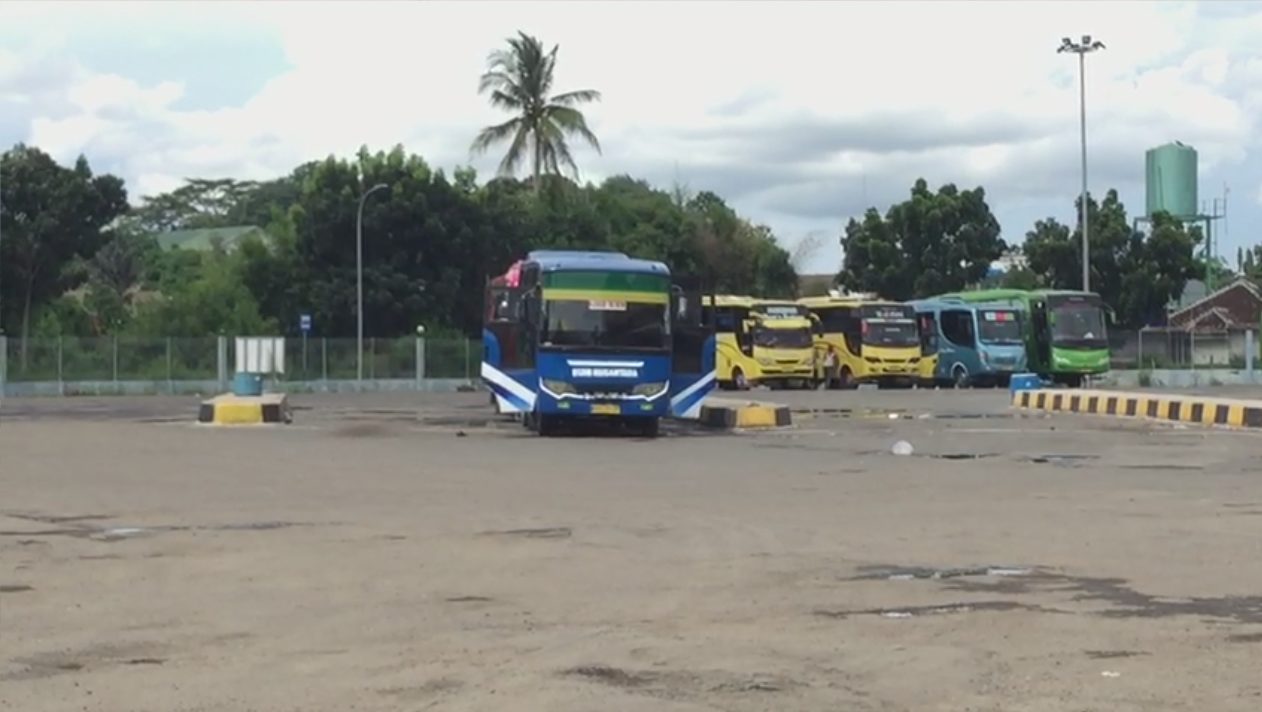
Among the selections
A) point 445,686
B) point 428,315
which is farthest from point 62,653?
point 428,315

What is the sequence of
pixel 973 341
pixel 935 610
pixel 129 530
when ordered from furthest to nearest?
1. pixel 973 341
2. pixel 129 530
3. pixel 935 610

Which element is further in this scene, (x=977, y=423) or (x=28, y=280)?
(x=28, y=280)

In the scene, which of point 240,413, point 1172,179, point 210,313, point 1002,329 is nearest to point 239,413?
point 240,413

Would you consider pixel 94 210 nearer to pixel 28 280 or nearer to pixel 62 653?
pixel 28 280

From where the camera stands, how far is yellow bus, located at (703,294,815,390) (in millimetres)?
57781

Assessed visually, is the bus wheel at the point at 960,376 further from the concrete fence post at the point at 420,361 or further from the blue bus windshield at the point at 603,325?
the blue bus windshield at the point at 603,325

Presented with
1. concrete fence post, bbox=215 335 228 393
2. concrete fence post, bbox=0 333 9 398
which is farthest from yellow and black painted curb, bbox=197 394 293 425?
concrete fence post, bbox=215 335 228 393

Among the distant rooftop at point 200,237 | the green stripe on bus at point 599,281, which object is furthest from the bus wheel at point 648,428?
the distant rooftop at point 200,237

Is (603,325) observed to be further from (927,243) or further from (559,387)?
(927,243)

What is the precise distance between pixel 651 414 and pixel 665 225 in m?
52.6

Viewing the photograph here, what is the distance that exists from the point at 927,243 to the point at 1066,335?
2551 centimetres

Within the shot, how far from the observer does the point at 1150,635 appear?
866 cm

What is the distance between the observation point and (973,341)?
58.6 meters

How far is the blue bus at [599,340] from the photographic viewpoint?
93.3 feet
